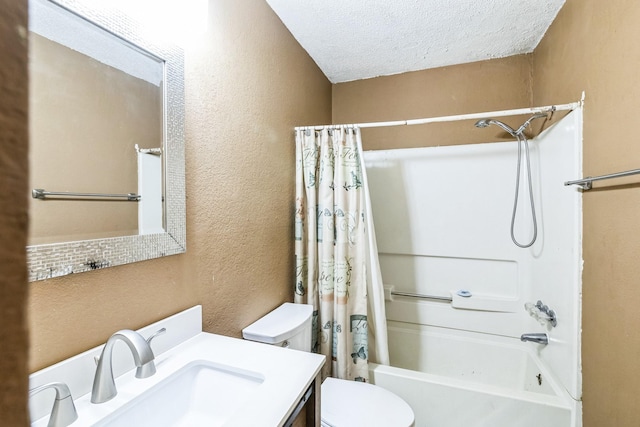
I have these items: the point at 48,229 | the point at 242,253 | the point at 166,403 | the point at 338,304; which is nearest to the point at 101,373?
→ the point at 166,403

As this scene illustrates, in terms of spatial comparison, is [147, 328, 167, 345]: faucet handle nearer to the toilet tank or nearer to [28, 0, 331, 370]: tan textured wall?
[28, 0, 331, 370]: tan textured wall

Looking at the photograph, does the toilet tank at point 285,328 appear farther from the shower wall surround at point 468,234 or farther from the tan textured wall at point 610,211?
the tan textured wall at point 610,211

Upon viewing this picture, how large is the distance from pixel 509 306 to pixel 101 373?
2250 millimetres

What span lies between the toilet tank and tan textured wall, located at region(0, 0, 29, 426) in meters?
1.12

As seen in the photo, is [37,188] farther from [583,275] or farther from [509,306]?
[509,306]

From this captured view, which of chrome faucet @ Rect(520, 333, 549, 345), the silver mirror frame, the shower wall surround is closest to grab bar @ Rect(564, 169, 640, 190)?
the shower wall surround

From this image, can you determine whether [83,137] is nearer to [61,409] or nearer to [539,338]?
[61,409]

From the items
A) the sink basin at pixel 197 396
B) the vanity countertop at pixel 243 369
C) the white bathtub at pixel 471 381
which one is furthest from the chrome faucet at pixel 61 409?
the white bathtub at pixel 471 381

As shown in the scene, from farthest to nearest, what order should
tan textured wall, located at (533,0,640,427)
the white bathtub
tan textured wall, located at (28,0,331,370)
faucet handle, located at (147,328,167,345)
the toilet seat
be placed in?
the white bathtub < the toilet seat < tan textured wall, located at (533,0,640,427) < faucet handle, located at (147,328,167,345) < tan textured wall, located at (28,0,331,370)

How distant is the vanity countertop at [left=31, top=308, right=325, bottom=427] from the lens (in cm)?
64

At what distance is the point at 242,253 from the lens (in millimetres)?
1280

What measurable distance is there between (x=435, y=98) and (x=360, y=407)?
6.87ft

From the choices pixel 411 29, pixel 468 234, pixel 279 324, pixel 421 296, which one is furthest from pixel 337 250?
pixel 411 29

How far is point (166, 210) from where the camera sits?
0.92 metres
